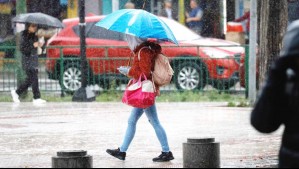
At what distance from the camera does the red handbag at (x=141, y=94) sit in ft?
32.3

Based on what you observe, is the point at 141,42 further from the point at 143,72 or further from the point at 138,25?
the point at 143,72

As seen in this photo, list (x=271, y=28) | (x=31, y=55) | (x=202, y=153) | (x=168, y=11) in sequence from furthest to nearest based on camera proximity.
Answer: (x=168, y=11)
(x=31, y=55)
(x=271, y=28)
(x=202, y=153)

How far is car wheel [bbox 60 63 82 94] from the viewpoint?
21.6 meters

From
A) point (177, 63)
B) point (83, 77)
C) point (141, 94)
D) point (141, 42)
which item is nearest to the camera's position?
point (141, 94)

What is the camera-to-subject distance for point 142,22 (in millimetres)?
9977

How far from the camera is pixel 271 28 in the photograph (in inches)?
533

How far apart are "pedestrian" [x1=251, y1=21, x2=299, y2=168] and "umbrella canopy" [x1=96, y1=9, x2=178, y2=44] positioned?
5.16m

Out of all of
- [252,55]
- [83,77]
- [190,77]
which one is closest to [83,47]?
[83,77]

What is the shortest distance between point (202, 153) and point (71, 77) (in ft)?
41.0

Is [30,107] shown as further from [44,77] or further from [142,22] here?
[142,22]

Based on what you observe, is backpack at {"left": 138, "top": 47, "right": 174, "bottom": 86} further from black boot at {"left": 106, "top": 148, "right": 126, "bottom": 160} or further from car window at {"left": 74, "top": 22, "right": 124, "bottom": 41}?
car window at {"left": 74, "top": 22, "right": 124, "bottom": 41}

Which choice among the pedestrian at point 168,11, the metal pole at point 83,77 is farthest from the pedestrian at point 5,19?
the metal pole at point 83,77

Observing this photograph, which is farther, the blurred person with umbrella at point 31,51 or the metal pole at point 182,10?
the metal pole at point 182,10

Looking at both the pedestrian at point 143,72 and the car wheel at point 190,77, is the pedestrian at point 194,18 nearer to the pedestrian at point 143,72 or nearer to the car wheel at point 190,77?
Result: the car wheel at point 190,77
